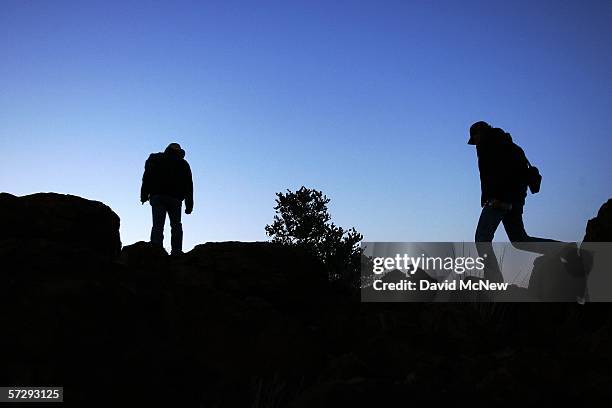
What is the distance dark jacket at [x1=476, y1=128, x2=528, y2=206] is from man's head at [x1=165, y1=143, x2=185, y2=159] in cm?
542

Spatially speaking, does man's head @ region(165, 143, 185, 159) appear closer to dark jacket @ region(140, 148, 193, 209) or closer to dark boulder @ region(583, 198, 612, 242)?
dark jacket @ region(140, 148, 193, 209)

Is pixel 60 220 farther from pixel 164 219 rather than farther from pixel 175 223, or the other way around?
pixel 175 223

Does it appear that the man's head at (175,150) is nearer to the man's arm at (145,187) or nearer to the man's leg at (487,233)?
the man's arm at (145,187)

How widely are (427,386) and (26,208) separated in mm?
6628

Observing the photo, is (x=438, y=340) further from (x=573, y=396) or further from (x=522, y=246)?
(x=522, y=246)

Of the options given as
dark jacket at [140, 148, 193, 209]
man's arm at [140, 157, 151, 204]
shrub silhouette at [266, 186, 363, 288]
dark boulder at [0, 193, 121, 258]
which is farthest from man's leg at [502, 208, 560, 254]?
shrub silhouette at [266, 186, 363, 288]

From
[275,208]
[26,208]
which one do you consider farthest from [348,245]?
[26,208]

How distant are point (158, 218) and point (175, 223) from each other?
0.38 metres

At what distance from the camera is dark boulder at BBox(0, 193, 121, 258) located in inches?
312

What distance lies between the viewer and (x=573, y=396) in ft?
11.6

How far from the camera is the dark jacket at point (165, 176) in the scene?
9.86 m

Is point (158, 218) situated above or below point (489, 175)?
above

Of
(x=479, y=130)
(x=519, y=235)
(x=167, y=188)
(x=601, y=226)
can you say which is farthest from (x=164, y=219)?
(x=601, y=226)

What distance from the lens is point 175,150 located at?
33.7 feet
